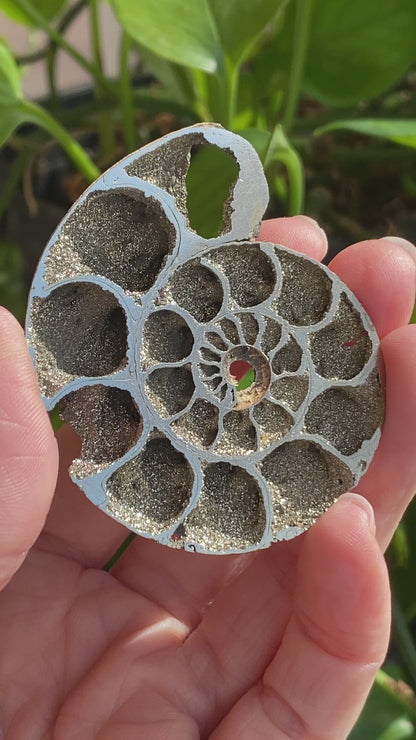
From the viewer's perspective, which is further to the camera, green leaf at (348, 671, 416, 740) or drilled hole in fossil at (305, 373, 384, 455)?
green leaf at (348, 671, 416, 740)

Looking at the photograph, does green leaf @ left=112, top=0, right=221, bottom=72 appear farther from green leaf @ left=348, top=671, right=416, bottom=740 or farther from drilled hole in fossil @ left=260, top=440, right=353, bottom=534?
green leaf @ left=348, top=671, right=416, bottom=740

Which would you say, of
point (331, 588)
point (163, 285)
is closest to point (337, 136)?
point (163, 285)

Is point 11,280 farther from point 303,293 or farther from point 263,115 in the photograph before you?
point 303,293

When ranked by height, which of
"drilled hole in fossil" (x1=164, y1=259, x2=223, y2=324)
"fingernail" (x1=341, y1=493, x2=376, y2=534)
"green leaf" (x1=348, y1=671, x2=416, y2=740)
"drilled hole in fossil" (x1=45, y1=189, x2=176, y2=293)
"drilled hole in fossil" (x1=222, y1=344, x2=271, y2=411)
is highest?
"drilled hole in fossil" (x1=45, y1=189, x2=176, y2=293)

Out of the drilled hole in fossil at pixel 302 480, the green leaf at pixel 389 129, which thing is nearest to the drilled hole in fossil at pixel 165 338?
the drilled hole in fossil at pixel 302 480

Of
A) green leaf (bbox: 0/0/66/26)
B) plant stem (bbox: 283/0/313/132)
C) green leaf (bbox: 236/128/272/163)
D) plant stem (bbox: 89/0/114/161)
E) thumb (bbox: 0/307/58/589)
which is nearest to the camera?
thumb (bbox: 0/307/58/589)

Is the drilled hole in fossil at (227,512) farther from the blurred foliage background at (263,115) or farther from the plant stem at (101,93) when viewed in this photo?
the plant stem at (101,93)

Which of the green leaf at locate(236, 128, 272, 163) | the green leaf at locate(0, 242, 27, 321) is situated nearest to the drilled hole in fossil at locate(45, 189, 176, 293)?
the green leaf at locate(236, 128, 272, 163)
